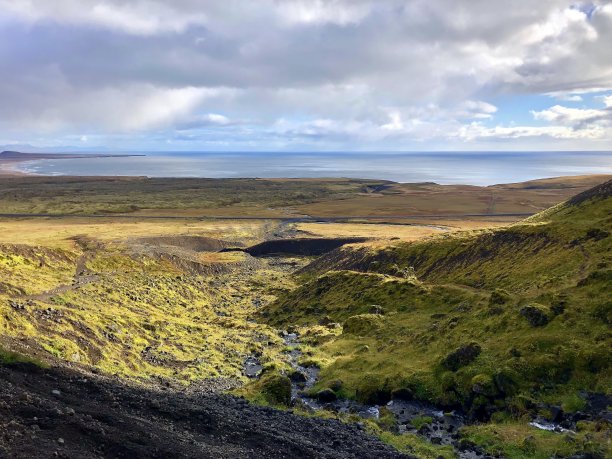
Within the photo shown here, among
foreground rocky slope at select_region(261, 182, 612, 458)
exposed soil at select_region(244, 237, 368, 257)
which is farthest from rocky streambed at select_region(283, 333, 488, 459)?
exposed soil at select_region(244, 237, 368, 257)

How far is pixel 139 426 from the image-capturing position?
1984 centimetres

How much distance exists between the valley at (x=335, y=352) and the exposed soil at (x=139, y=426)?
0.10 m

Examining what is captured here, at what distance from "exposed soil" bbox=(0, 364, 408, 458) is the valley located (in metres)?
0.10

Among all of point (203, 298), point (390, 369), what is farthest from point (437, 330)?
point (203, 298)

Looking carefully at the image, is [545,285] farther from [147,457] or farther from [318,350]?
[147,457]

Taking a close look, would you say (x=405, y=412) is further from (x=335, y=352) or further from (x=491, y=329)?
(x=335, y=352)

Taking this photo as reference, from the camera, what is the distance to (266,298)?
72438 mm

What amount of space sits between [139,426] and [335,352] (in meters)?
26.7

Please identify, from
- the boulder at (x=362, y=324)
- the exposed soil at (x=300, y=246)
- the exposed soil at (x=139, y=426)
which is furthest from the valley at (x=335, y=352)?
the exposed soil at (x=300, y=246)

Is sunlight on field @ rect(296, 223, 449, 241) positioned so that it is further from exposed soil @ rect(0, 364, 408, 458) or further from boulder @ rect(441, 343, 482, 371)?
exposed soil @ rect(0, 364, 408, 458)

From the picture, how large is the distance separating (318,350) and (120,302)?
2372 cm

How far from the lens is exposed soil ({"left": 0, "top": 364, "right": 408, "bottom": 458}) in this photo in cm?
1739

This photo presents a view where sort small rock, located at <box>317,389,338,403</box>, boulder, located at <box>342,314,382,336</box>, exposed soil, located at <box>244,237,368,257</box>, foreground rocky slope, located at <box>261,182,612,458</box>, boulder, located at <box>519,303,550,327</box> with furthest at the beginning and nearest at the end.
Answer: exposed soil, located at <box>244,237,368,257</box> → boulder, located at <box>342,314,382,336</box> → boulder, located at <box>519,303,550,327</box> → small rock, located at <box>317,389,338,403</box> → foreground rocky slope, located at <box>261,182,612,458</box>

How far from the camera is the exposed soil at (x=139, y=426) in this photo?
57.1ft
